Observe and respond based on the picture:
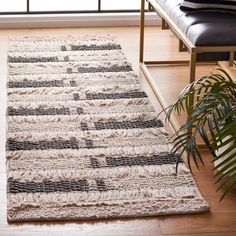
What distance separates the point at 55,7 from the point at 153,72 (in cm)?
117

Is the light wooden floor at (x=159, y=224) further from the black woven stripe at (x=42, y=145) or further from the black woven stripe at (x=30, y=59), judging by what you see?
the black woven stripe at (x=30, y=59)

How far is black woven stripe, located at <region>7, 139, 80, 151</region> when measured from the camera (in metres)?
2.86

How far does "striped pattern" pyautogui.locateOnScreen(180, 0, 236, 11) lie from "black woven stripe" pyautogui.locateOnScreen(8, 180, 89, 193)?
97cm

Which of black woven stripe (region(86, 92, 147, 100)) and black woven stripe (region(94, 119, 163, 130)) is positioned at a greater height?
black woven stripe (region(86, 92, 147, 100))

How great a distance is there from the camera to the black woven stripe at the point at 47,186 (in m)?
2.54

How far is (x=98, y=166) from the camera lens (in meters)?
2.73

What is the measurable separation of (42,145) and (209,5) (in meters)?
0.95

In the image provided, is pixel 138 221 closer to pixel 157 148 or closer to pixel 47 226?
pixel 47 226

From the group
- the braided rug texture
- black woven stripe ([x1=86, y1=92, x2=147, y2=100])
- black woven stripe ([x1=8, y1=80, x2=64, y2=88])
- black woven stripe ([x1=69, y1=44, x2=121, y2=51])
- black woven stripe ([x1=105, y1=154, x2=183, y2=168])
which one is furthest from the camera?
black woven stripe ([x1=69, y1=44, x2=121, y2=51])

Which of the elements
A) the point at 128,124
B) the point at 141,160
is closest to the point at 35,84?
the point at 128,124

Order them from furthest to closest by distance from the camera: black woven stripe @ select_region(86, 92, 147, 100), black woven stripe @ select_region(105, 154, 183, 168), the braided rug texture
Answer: black woven stripe @ select_region(86, 92, 147, 100), black woven stripe @ select_region(105, 154, 183, 168), the braided rug texture

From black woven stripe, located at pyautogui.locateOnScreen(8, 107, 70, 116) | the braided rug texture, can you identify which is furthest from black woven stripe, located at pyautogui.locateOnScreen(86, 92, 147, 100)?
black woven stripe, located at pyautogui.locateOnScreen(8, 107, 70, 116)

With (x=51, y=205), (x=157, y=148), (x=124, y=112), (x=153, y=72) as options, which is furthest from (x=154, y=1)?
(x=51, y=205)

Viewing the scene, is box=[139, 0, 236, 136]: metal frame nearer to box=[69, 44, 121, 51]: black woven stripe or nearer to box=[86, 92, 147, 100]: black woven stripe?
box=[86, 92, 147, 100]: black woven stripe
